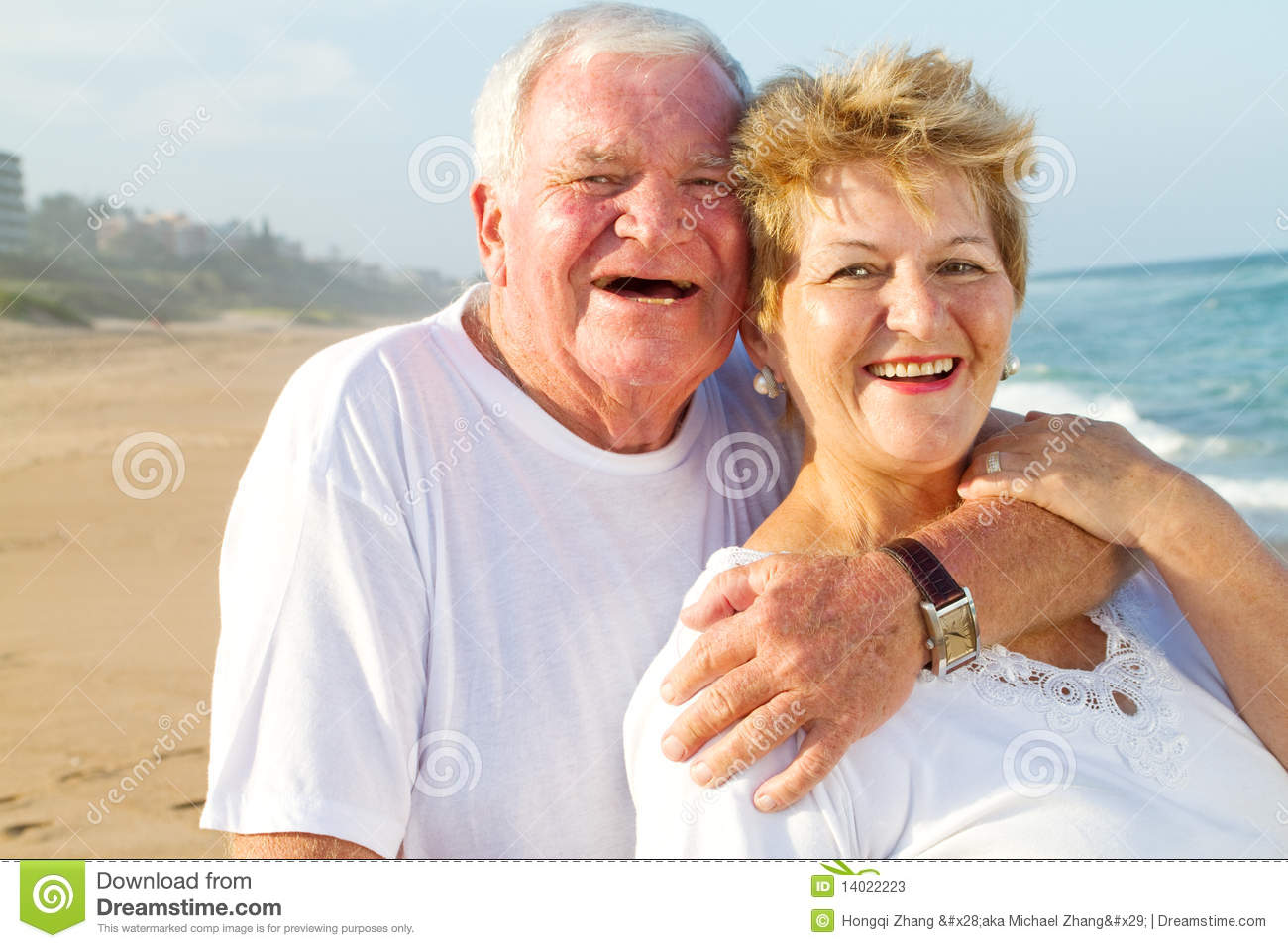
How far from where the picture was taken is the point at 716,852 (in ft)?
6.27

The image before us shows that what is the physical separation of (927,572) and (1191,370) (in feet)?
50.0

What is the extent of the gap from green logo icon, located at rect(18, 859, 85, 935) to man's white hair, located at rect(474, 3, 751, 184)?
165 cm

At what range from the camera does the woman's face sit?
88.8 inches

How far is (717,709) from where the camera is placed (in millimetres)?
1968

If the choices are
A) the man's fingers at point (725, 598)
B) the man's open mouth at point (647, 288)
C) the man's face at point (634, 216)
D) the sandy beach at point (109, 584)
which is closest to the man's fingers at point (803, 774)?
the man's fingers at point (725, 598)

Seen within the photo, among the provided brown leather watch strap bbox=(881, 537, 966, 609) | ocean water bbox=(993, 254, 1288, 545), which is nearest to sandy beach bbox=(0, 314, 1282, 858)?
brown leather watch strap bbox=(881, 537, 966, 609)

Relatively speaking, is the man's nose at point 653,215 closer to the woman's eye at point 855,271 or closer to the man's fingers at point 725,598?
the woman's eye at point 855,271

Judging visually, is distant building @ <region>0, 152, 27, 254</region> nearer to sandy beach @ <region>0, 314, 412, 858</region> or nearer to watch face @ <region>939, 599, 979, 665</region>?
sandy beach @ <region>0, 314, 412, 858</region>

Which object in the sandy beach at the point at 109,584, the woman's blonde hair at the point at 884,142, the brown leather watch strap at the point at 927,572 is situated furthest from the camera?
the sandy beach at the point at 109,584

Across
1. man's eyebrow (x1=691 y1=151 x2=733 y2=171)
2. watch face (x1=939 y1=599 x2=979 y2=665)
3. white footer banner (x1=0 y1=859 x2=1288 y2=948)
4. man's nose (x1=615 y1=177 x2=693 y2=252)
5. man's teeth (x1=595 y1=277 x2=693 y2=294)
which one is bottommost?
white footer banner (x1=0 y1=859 x2=1288 y2=948)

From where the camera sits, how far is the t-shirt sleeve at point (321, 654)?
85.2 inches

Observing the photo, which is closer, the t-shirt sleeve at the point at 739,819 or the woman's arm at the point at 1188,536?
the t-shirt sleeve at the point at 739,819

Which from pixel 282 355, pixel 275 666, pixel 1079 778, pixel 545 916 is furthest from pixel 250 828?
pixel 282 355

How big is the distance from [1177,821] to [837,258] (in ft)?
3.96
